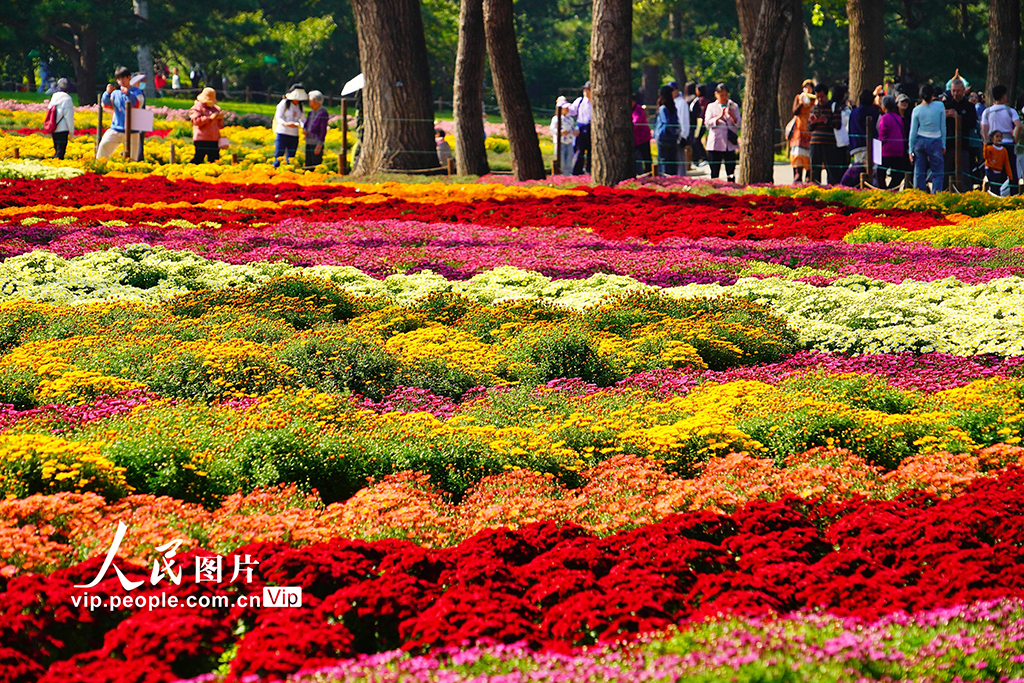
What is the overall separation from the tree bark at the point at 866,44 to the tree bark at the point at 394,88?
1161 centimetres

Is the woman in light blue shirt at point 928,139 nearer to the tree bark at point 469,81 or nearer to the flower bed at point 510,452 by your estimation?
the flower bed at point 510,452

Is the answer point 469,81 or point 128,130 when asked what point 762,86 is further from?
point 128,130

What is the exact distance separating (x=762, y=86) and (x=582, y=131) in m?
6.35

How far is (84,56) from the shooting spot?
4591 cm

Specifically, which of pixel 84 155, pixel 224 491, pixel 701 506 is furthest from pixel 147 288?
pixel 84 155

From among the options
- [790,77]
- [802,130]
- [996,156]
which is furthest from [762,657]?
[790,77]

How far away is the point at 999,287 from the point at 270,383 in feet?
20.8

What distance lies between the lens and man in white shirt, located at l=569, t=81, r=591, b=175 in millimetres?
24781

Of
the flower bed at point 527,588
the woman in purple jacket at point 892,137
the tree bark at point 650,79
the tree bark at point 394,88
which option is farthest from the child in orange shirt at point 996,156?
the tree bark at point 650,79

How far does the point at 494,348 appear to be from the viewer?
895cm

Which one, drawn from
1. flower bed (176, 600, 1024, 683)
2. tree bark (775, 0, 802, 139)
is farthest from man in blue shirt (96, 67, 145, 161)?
flower bed (176, 600, 1024, 683)

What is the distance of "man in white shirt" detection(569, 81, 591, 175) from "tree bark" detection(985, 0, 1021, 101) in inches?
325

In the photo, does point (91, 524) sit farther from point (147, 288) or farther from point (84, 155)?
point (84, 155)

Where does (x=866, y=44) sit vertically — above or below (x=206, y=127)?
Answer: above
